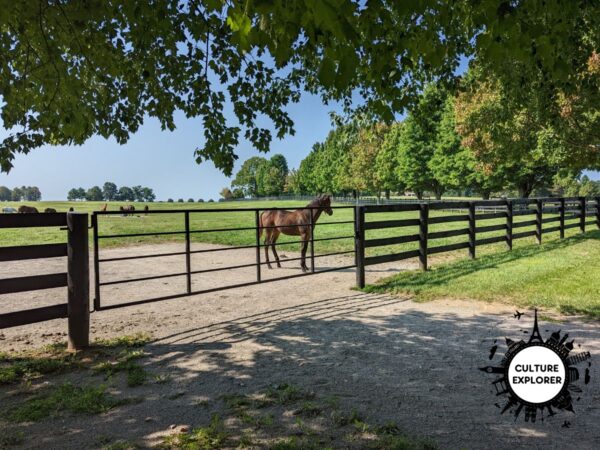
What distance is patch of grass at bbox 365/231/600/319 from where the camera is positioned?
6.08 m

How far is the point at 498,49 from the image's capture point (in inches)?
104

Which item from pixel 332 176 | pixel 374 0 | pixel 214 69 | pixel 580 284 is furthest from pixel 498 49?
pixel 332 176

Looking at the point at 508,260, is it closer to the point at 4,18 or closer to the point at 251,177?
the point at 4,18

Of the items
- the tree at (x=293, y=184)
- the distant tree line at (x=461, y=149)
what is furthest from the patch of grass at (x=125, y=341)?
the tree at (x=293, y=184)

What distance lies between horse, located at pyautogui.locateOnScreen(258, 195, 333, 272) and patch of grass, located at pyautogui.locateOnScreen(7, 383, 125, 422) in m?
5.76

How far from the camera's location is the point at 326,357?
418 cm

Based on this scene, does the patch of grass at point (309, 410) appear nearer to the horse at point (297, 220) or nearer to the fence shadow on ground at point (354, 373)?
the fence shadow on ground at point (354, 373)

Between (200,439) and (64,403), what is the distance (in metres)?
1.31

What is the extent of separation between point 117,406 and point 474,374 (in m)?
3.06

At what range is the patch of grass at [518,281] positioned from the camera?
6082 millimetres

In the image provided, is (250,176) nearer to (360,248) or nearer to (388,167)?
(388,167)

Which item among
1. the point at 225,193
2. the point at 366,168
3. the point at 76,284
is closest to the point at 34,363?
the point at 76,284

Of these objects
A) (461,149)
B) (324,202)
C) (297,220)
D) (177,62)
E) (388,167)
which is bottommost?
(297,220)

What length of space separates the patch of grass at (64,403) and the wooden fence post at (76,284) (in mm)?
1055
